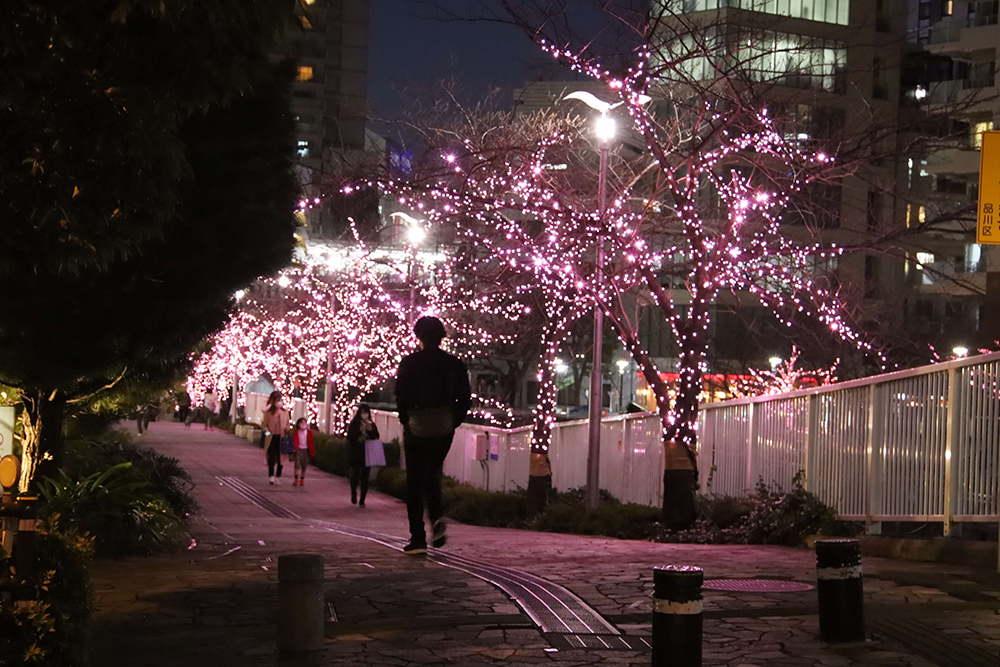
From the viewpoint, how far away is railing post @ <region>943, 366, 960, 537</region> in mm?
10633

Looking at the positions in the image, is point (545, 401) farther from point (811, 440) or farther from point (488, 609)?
point (488, 609)

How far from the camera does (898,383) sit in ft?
38.9

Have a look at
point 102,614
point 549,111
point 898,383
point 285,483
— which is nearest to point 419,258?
point 285,483

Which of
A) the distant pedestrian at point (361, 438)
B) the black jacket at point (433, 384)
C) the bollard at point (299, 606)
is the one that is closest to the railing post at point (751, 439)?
the black jacket at point (433, 384)

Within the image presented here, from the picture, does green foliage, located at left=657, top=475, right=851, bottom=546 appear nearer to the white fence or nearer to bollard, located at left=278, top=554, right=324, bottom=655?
the white fence

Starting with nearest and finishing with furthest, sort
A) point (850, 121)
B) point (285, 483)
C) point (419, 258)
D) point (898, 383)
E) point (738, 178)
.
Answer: point (898, 383)
point (738, 178)
point (850, 121)
point (285, 483)
point (419, 258)

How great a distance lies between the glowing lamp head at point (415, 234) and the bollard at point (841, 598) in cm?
1744

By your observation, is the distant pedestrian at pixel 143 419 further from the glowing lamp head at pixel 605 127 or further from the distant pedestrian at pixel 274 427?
the glowing lamp head at pixel 605 127

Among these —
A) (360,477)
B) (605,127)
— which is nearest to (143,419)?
(360,477)

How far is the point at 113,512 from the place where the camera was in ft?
36.4

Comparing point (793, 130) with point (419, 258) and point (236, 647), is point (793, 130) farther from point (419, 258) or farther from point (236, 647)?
point (419, 258)

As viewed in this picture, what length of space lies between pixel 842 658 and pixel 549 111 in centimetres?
1342

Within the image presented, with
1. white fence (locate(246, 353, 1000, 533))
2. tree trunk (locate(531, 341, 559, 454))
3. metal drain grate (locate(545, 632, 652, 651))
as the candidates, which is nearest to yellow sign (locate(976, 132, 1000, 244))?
white fence (locate(246, 353, 1000, 533))

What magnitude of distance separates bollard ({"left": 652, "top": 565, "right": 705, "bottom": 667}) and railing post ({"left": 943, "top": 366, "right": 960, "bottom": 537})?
5.51 metres
